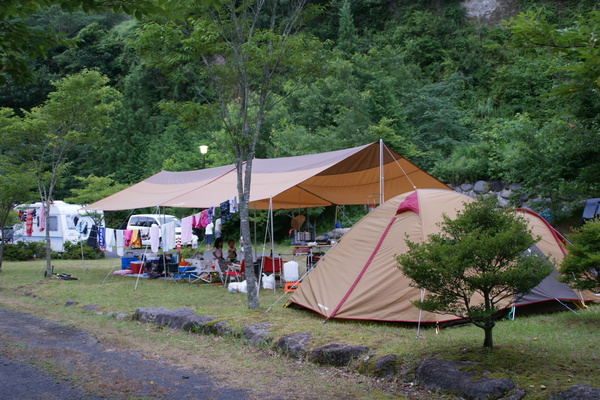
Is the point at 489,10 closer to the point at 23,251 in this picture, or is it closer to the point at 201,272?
the point at 201,272

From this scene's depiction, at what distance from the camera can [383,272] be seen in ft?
19.6

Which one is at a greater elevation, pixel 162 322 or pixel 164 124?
pixel 164 124

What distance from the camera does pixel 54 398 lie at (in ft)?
12.2

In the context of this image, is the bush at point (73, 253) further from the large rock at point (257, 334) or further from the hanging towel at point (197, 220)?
the large rock at point (257, 334)

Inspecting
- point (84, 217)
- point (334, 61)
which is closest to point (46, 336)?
point (334, 61)

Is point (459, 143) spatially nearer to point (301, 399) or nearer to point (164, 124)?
point (301, 399)

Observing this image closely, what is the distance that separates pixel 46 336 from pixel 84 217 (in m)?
12.7

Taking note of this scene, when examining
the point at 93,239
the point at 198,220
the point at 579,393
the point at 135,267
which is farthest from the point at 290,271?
the point at 579,393

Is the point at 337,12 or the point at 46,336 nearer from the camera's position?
the point at 46,336

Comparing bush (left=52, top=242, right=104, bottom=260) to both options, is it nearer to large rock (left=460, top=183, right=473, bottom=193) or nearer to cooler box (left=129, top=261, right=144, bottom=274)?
cooler box (left=129, top=261, right=144, bottom=274)

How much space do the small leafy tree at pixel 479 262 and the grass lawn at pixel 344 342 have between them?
0.43 metres

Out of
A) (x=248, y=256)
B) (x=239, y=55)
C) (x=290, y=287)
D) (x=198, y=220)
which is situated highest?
(x=239, y=55)

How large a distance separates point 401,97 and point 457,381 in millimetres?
18772

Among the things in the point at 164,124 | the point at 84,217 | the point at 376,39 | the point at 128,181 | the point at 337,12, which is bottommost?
the point at 84,217
